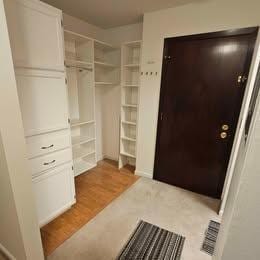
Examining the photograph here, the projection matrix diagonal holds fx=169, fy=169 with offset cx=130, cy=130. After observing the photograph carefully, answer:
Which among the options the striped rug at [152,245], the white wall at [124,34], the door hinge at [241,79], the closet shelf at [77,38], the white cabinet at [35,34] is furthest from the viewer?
the white wall at [124,34]

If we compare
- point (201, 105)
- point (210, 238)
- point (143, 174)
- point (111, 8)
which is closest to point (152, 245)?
point (210, 238)

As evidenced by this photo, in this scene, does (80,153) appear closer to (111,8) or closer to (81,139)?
(81,139)

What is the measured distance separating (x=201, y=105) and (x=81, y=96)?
6.19 feet

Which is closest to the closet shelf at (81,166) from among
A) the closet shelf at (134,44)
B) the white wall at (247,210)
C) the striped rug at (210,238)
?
the striped rug at (210,238)

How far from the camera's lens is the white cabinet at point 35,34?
4.36ft

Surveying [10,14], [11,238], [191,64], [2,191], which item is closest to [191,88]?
[191,64]

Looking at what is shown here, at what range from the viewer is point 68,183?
2023 millimetres

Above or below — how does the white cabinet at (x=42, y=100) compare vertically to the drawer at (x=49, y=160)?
above

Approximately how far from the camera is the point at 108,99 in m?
3.34

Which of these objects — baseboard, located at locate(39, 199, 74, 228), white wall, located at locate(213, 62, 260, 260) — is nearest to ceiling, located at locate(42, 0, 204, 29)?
white wall, located at locate(213, 62, 260, 260)

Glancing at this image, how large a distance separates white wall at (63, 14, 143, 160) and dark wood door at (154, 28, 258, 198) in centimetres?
96

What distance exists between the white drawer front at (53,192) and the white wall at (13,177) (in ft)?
1.15

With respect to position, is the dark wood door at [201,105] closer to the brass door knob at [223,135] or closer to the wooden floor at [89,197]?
the brass door knob at [223,135]

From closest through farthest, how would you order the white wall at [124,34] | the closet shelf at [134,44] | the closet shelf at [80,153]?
1. the closet shelf at [134,44]
2. the white wall at [124,34]
3. the closet shelf at [80,153]
